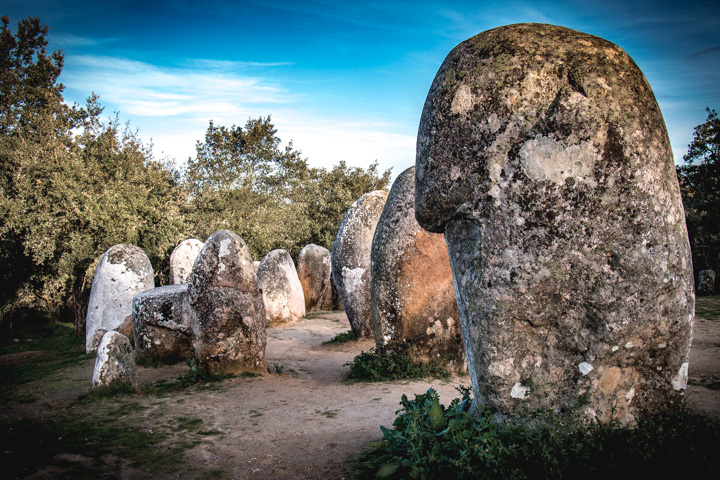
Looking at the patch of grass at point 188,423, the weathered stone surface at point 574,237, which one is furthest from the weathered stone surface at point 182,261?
the weathered stone surface at point 574,237

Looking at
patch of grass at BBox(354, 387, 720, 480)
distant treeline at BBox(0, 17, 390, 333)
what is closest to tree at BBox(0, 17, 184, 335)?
distant treeline at BBox(0, 17, 390, 333)

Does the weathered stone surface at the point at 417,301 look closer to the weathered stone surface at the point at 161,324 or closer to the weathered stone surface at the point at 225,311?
the weathered stone surface at the point at 225,311

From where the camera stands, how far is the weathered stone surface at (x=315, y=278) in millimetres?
16766

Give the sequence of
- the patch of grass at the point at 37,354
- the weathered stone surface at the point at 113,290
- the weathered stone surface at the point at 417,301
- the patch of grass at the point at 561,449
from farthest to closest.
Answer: the weathered stone surface at the point at 113,290 < the patch of grass at the point at 37,354 < the weathered stone surface at the point at 417,301 < the patch of grass at the point at 561,449

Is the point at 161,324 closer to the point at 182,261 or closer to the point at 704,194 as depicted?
the point at 182,261

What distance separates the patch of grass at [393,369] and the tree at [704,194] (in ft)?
56.7

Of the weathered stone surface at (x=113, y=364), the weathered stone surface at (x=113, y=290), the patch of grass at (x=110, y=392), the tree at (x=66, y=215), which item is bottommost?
the patch of grass at (x=110, y=392)

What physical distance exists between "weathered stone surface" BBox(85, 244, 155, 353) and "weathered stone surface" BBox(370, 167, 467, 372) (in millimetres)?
5972

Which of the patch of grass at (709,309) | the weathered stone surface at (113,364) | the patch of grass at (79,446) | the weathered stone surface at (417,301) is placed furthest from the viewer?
the patch of grass at (709,309)

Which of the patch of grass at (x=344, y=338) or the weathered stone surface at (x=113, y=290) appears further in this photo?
the patch of grass at (x=344, y=338)

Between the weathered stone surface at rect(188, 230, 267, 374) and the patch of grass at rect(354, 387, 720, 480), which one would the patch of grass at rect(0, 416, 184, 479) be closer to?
the weathered stone surface at rect(188, 230, 267, 374)

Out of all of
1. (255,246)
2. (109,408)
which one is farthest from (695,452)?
(255,246)

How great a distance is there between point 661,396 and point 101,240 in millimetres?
12667

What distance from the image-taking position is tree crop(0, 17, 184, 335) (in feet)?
37.9
